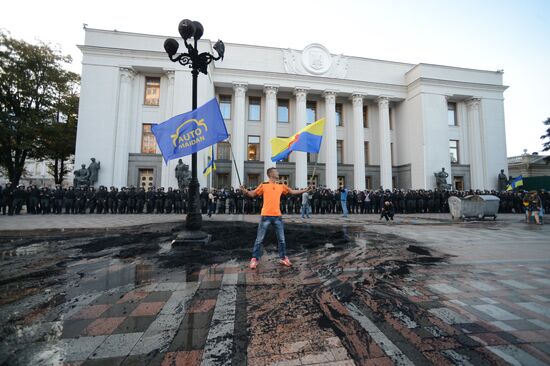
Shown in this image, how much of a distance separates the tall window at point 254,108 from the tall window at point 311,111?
5.51m

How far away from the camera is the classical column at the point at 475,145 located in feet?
91.9

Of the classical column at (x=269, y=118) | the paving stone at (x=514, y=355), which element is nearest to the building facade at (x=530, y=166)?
the classical column at (x=269, y=118)

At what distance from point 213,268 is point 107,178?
2116cm

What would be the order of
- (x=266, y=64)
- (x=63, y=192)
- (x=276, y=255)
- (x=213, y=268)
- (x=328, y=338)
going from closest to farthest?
(x=328, y=338)
(x=213, y=268)
(x=276, y=255)
(x=63, y=192)
(x=266, y=64)

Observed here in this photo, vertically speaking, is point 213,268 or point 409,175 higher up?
point 409,175

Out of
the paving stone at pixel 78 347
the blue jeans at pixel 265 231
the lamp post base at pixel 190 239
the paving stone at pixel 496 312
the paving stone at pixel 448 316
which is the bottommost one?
the paving stone at pixel 78 347

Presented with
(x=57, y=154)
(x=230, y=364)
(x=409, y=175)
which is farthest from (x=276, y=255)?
(x=57, y=154)

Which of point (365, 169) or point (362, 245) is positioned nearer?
point (362, 245)

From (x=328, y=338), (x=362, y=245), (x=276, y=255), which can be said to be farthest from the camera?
(x=362, y=245)

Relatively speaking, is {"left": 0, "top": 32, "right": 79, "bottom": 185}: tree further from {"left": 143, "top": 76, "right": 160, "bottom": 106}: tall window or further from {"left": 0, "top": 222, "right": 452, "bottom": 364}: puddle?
{"left": 0, "top": 222, "right": 452, "bottom": 364}: puddle

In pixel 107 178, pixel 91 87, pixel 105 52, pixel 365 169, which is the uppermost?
pixel 105 52

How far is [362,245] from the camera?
21.5 feet

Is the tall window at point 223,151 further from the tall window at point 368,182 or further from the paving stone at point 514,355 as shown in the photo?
the paving stone at point 514,355

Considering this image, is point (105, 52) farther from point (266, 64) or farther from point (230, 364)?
point (230, 364)
